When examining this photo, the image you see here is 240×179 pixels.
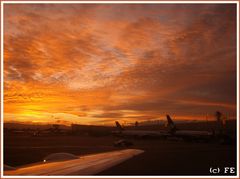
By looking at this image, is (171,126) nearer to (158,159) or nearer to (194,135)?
(194,135)

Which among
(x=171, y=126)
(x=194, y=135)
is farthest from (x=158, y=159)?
(x=171, y=126)

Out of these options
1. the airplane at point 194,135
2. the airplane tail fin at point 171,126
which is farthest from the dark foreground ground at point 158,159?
the airplane tail fin at point 171,126

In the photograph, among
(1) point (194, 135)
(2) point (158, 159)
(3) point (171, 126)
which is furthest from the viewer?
(3) point (171, 126)

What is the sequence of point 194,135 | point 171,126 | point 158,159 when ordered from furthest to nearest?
point 171,126 → point 194,135 → point 158,159

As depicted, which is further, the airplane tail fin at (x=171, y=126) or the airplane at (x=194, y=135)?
the airplane tail fin at (x=171, y=126)

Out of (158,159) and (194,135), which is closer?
(158,159)

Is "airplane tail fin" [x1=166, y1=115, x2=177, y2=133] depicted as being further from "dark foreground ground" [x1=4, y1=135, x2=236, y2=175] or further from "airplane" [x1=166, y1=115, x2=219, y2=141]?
"dark foreground ground" [x1=4, y1=135, x2=236, y2=175]

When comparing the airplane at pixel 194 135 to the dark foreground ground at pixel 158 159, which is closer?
the dark foreground ground at pixel 158 159

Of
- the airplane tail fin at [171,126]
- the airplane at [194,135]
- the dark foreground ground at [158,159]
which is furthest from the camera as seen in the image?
the airplane tail fin at [171,126]

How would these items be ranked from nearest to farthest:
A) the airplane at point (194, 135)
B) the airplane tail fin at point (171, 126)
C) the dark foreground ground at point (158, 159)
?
the dark foreground ground at point (158, 159) < the airplane at point (194, 135) < the airplane tail fin at point (171, 126)

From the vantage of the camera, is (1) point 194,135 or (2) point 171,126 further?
(2) point 171,126

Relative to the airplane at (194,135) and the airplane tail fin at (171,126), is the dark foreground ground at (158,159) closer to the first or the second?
the airplane at (194,135)

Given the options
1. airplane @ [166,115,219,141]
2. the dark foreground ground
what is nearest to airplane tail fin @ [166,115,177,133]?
airplane @ [166,115,219,141]

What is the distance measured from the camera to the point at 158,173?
22.5 metres
